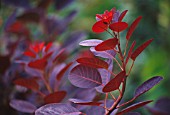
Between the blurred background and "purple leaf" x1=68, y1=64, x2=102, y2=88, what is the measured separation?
367 mm

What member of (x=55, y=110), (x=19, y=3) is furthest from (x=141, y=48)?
(x=19, y=3)

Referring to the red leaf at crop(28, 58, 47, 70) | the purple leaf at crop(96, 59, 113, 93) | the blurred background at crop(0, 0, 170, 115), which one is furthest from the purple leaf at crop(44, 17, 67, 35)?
the purple leaf at crop(96, 59, 113, 93)

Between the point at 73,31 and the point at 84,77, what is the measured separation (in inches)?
35.0

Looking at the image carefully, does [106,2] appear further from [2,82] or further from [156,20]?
[2,82]

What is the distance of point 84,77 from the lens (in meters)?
0.64

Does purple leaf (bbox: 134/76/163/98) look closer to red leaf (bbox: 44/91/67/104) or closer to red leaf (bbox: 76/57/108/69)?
red leaf (bbox: 76/57/108/69)

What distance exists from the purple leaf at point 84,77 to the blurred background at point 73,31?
0.37 metres

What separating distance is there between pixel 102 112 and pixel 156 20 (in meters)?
1.47

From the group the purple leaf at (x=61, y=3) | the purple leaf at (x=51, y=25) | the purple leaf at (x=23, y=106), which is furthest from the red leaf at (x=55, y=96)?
the purple leaf at (x=61, y=3)

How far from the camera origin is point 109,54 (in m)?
0.62

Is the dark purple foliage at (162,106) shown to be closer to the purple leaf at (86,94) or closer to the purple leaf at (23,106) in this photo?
the purple leaf at (86,94)

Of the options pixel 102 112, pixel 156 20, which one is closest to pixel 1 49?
pixel 102 112

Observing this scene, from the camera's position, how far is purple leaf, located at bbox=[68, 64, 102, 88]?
64 centimetres

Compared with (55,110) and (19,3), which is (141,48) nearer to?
(55,110)
